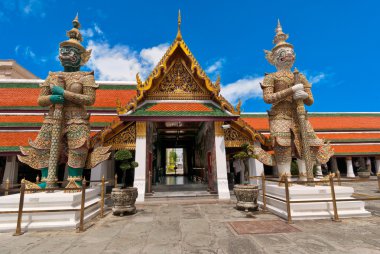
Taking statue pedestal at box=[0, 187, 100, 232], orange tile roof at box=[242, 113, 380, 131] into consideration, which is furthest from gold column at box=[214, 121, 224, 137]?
orange tile roof at box=[242, 113, 380, 131]

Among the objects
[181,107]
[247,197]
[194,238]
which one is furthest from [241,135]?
[194,238]

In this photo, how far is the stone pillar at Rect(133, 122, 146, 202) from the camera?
770 cm

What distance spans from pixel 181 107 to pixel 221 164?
10.00 ft

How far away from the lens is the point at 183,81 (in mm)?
9227

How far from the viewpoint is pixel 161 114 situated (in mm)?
8039

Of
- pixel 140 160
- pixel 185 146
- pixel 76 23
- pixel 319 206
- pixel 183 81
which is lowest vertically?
pixel 319 206

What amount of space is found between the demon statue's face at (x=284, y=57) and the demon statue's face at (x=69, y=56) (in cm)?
676

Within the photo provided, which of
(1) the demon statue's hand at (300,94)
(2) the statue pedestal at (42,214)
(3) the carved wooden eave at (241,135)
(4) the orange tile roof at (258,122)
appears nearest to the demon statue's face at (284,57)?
(1) the demon statue's hand at (300,94)

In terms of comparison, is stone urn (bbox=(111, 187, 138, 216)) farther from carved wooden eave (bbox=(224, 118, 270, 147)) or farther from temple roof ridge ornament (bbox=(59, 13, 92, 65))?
carved wooden eave (bbox=(224, 118, 270, 147))

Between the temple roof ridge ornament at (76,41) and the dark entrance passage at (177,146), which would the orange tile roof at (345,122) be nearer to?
the dark entrance passage at (177,146)

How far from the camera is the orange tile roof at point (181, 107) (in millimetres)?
8430

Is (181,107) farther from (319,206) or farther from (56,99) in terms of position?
(319,206)

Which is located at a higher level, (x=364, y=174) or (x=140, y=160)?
(x=140, y=160)

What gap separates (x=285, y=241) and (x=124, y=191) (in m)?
4.39
